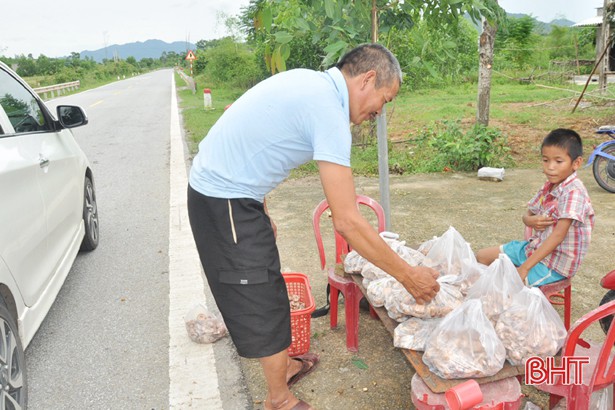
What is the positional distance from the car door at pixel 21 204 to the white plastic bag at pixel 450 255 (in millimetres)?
2135

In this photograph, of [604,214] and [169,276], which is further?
[604,214]

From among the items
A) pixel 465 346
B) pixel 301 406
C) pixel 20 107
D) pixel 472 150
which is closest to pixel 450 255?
pixel 465 346

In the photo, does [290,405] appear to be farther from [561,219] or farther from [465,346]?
[561,219]

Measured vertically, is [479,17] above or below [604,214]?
above

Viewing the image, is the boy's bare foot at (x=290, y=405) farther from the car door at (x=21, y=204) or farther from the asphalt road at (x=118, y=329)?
the car door at (x=21, y=204)

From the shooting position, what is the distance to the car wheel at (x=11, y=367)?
2.38 metres

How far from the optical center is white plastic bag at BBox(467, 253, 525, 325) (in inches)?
90.4

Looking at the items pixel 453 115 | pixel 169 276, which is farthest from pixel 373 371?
pixel 453 115

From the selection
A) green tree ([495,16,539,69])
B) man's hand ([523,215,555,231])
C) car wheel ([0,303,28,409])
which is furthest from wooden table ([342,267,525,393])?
green tree ([495,16,539,69])

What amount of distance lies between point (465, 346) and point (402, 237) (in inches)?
108

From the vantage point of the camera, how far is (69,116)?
414 cm

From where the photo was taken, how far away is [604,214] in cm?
535

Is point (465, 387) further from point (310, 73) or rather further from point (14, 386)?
point (14, 386)

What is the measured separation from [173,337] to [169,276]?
39.0 inches
